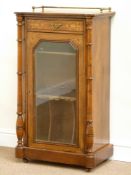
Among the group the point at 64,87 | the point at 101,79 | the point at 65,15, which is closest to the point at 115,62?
the point at 101,79

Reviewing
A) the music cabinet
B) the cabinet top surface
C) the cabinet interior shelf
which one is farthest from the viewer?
the cabinet interior shelf

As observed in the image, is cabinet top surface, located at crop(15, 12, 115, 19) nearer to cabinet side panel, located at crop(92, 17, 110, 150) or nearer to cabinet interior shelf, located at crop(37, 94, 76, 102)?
cabinet side panel, located at crop(92, 17, 110, 150)

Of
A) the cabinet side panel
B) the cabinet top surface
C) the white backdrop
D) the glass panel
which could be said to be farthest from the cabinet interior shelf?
the cabinet top surface

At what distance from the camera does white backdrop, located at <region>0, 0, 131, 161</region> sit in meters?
3.58

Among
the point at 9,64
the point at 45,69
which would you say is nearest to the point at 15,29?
the point at 9,64

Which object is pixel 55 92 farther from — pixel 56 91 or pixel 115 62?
pixel 115 62

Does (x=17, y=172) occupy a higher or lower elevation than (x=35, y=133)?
lower

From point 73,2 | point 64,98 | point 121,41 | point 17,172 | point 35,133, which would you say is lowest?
point 17,172

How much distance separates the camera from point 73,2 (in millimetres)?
3697

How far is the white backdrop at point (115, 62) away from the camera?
3.58 metres

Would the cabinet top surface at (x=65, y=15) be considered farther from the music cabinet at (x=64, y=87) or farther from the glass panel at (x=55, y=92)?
the glass panel at (x=55, y=92)

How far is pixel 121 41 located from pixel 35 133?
88 cm

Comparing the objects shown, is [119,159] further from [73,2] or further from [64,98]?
[73,2]

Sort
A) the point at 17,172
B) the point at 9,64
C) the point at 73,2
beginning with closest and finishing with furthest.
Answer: the point at 17,172 < the point at 73,2 < the point at 9,64
